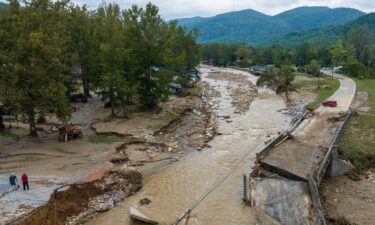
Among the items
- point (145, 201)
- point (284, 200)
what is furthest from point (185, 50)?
point (284, 200)

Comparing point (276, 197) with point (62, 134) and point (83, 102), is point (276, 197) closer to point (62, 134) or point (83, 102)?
point (62, 134)

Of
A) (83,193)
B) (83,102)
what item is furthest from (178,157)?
(83,102)

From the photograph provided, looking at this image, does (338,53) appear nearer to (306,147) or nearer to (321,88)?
(321,88)

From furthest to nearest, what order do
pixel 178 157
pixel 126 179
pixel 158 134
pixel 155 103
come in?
pixel 155 103 < pixel 158 134 < pixel 178 157 < pixel 126 179

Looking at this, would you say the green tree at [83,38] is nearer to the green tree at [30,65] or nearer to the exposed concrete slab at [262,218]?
the green tree at [30,65]

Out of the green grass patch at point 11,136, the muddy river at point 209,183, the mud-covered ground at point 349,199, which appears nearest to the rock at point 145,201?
the muddy river at point 209,183

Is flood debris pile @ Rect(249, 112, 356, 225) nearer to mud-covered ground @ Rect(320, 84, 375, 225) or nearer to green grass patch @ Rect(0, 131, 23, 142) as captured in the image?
mud-covered ground @ Rect(320, 84, 375, 225)
